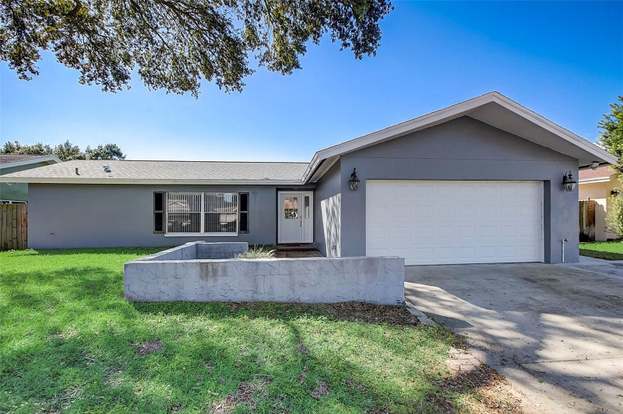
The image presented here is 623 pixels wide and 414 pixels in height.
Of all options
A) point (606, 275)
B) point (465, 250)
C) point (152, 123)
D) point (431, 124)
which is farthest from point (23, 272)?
point (606, 275)

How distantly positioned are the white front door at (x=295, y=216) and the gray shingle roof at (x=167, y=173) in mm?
902

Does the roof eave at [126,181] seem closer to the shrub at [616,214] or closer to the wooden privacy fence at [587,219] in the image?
the shrub at [616,214]

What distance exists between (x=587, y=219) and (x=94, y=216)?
69.8ft

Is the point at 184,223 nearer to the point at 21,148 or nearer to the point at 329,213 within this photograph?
the point at 329,213

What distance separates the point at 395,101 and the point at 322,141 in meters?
5.10

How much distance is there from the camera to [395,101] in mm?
13133

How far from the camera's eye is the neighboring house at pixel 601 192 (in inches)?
560

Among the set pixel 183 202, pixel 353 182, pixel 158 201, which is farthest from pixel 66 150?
pixel 353 182

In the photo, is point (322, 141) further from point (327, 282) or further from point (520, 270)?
point (327, 282)

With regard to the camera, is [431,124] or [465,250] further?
[465,250]

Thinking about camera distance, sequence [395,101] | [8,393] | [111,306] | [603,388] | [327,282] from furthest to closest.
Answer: [395,101] → [327,282] → [111,306] → [603,388] → [8,393]

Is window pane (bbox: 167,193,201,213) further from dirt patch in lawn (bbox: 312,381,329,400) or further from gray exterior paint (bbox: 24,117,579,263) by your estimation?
dirt patch in lawn (bbox: 312,381,329,400)

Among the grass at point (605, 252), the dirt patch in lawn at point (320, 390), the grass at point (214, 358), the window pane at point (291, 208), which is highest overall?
the window pane at point (291, 208)

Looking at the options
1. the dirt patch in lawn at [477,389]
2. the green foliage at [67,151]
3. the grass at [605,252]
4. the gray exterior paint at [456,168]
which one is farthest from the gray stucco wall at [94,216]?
the green foliage at [67,151]
